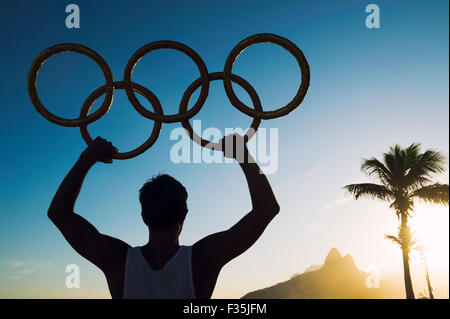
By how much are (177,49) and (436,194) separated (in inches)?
671

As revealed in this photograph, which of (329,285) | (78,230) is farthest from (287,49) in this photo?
(329,285)

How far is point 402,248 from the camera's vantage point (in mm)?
17922

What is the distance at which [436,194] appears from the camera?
18031 millimetres

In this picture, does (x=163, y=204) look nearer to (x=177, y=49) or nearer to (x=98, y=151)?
(x=98, y=151)

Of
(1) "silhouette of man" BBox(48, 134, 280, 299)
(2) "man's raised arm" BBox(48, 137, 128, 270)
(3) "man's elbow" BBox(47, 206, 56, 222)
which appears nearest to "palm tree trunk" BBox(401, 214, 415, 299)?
(1) "silhouette of man" BBox(48, 134, 280, 299)

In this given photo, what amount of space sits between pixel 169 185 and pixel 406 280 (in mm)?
18037

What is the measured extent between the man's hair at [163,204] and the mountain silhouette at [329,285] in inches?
3817

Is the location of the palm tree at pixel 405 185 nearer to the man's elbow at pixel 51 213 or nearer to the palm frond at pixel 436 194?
the palm frond at pixel 436 194

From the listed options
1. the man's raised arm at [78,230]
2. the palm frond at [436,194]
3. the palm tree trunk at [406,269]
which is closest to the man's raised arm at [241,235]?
the man's raised arm at [78,230]
